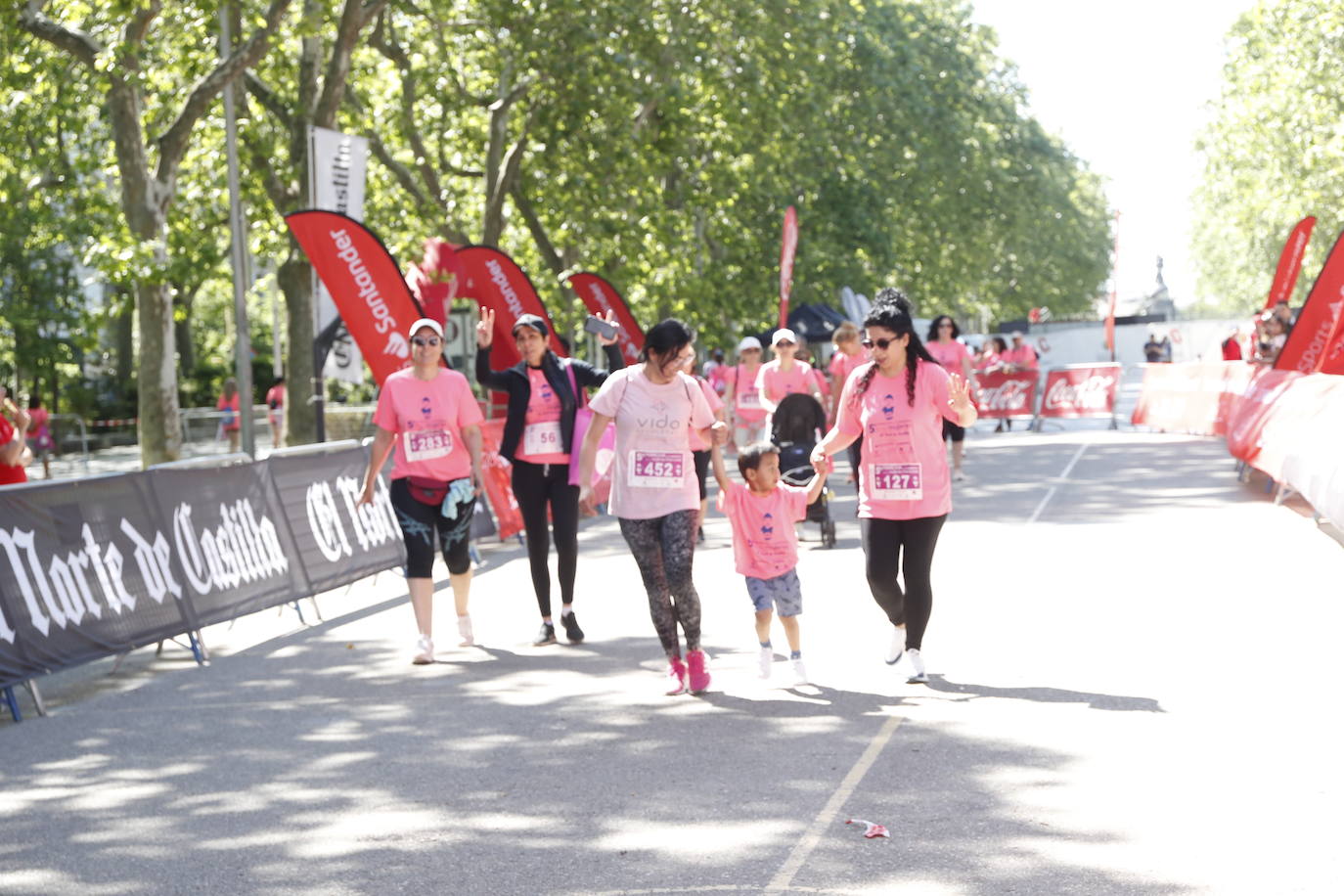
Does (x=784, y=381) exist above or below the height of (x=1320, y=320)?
below

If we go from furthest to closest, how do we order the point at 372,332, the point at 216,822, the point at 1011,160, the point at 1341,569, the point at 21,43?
the point at 1011,160 < the point at 21,43 < the point at 372,332 < the point at 1341,569 < the point at 216,822

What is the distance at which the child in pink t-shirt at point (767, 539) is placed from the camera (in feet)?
30.4

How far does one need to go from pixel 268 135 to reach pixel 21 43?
594 centimetres

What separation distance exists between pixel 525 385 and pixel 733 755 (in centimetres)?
385

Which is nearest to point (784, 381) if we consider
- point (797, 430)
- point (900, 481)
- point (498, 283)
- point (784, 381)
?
point (784, 381)

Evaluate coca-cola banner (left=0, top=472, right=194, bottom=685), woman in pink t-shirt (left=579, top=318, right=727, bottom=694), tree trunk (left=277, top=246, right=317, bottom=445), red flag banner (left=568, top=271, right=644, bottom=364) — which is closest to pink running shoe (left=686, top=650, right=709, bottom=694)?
woman in pink t-shirt (left=579, top=318, right=727, bottom=694)

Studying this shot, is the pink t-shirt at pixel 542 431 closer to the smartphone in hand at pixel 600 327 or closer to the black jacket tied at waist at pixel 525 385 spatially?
the black jacket tied at waist at pixel 525 385

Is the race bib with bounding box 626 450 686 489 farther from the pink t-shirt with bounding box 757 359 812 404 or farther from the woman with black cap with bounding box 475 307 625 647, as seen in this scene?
the pink t-shirt with bounding box 757 359 812 404

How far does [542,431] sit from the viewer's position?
10.9 metres

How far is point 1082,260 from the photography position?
92625 millimetres

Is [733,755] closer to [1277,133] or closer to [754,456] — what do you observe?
[754,456]

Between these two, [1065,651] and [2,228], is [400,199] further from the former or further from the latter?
[1065,651]

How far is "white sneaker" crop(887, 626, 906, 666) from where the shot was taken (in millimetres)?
9453

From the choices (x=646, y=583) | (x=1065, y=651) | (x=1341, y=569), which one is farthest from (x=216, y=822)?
Result: (x=1341, y=569)
